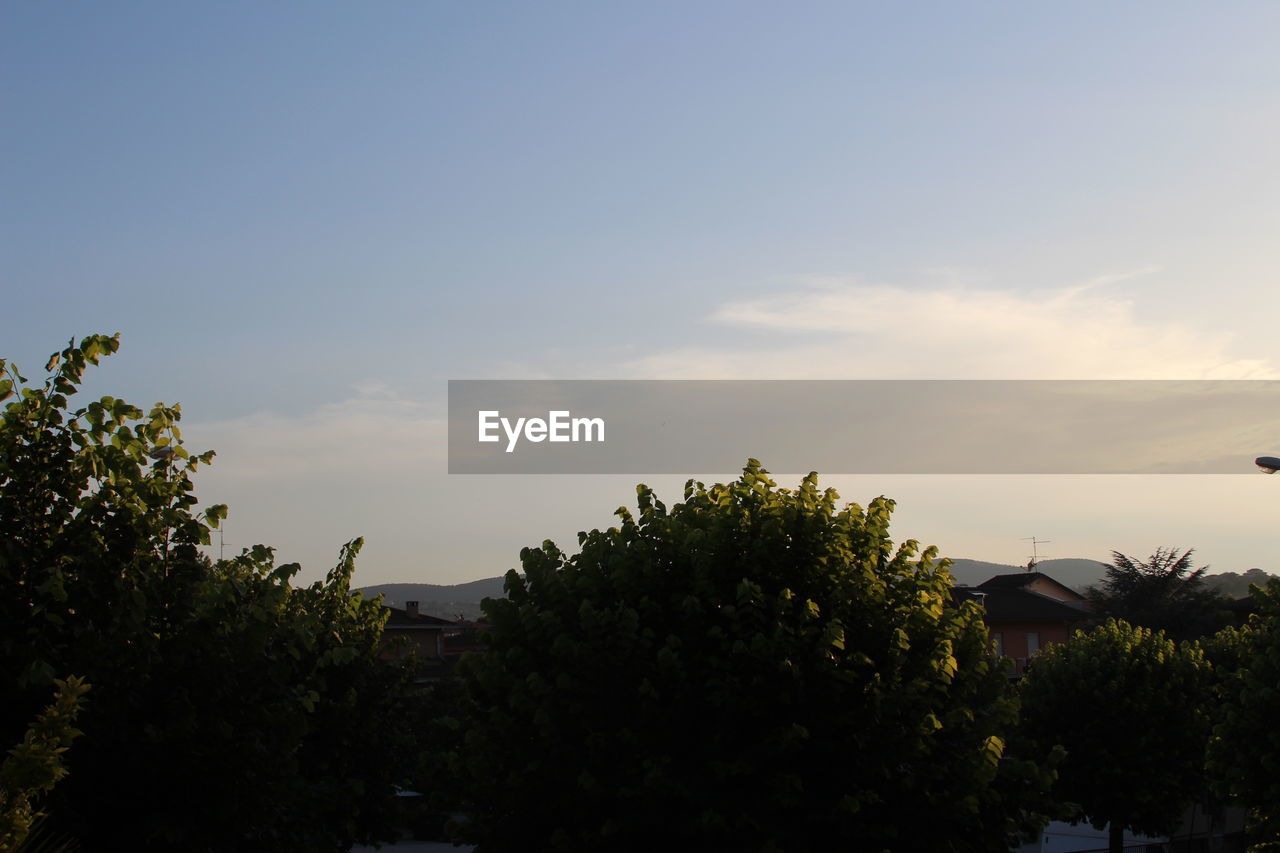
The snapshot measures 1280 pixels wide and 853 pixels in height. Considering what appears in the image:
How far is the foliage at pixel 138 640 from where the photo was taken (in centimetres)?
897

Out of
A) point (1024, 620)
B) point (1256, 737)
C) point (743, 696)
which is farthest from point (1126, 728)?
point (1024, 620)

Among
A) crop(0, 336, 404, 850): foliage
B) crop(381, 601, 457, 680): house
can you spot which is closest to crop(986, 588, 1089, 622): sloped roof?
crop(381, 601, 457, 680): house

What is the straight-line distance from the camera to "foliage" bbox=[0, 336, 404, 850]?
8.97 meters

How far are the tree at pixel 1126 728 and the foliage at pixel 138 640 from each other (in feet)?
86.4

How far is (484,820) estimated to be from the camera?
1325cm

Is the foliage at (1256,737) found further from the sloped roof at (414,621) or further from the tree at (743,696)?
the sloped roof at (414,621)

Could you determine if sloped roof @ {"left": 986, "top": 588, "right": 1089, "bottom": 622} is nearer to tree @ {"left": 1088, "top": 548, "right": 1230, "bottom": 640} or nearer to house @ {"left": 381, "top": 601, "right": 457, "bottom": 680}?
tree @ {"left": 1088, "top": 548, "right": 1230, "bottom": 640}

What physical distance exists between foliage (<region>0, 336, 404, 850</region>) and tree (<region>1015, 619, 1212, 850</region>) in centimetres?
2634

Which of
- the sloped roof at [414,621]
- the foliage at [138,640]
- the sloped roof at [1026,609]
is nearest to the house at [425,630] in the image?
the sloped roof at [414,621]

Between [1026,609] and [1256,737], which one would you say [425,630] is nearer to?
[1026,609]

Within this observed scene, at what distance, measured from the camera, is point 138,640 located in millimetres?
9258

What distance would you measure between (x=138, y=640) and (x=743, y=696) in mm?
5804

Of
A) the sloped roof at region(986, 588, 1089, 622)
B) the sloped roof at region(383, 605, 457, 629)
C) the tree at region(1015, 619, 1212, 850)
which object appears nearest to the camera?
the tree at region(1015, 619, 1212, 850)

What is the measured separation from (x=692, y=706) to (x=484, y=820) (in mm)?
2853
